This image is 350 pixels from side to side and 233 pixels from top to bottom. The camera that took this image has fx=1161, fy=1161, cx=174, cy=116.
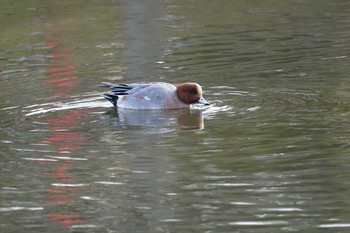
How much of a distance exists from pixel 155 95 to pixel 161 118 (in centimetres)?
54

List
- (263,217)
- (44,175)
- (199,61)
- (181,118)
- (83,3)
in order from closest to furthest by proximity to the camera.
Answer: (263,217) → (44,175) → (181,118) → (199,61) → (83,3)

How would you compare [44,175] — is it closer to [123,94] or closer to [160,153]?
[160,153]

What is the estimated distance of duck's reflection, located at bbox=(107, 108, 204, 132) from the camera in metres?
12.4

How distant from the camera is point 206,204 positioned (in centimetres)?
909

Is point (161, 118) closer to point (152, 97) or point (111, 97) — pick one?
point (152, 97)

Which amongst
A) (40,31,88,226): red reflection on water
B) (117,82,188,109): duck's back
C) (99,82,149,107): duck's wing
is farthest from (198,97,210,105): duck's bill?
(40,31,88,226): red reflection on water

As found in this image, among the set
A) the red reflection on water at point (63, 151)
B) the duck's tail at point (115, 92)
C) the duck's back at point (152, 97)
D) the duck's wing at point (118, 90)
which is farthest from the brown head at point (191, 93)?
the red reflection on water at point (63, 151)

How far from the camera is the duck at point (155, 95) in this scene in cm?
1337

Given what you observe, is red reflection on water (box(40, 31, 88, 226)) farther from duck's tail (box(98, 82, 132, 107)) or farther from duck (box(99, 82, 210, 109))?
duck (box(99, 82, 210, 109))

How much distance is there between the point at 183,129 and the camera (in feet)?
40.1

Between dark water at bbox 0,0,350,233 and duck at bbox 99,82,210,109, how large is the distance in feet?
0.52

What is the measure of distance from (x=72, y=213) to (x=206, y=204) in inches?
41.3

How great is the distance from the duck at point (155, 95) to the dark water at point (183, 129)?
0.52 ft

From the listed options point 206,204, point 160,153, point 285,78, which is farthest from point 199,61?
point 206,204
